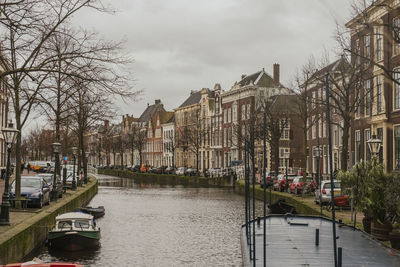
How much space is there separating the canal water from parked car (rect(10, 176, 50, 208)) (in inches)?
140

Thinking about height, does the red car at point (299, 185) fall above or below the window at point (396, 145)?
below

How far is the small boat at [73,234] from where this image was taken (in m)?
21.9

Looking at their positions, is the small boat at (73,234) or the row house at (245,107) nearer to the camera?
the small boat at (73,234)

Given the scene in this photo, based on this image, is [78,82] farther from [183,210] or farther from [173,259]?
[183,210]

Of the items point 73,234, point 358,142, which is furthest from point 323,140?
point 73,234

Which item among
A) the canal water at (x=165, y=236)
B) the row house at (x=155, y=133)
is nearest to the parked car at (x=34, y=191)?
the canal water at (x=165, y=236)

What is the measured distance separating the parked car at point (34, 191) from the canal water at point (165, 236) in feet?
11.7

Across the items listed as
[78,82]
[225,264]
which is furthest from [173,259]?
[78,82]

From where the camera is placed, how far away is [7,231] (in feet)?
59.8

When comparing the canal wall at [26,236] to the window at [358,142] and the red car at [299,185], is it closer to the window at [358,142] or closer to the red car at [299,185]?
the red car at [299,185]

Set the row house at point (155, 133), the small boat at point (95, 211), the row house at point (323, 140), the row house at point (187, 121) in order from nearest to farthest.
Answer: the small boat at point (95, 211), the row house at point (323, 140), the row house at point (187, 121), the row house at point (155, 133)

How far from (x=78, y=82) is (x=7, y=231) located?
18.4 feet

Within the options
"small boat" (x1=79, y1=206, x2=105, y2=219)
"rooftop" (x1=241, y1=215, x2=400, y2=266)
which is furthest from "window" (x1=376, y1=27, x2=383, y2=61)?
"small boat" (x1=79, y1=206, x2=105, y2=219)

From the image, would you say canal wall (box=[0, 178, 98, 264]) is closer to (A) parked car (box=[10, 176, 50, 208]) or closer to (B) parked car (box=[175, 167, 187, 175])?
(A) parked car (box=[10, 176, 50, 208])
